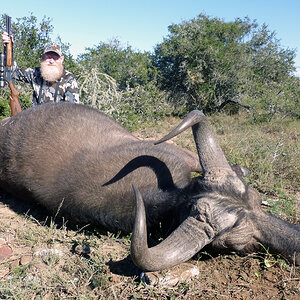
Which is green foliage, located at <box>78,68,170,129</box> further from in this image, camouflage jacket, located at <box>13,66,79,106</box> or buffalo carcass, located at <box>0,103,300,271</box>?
buffalo carcass, located at <box>0,103,300,271</box>

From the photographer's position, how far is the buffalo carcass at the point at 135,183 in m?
2.36

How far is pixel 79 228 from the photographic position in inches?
135

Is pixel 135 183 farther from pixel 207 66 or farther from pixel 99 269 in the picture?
pixel 207 66

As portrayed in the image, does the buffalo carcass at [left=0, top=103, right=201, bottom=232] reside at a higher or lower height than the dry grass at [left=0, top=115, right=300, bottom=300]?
higher

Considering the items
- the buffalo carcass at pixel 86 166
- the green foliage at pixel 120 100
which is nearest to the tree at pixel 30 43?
the green foliage at pixel 120 100

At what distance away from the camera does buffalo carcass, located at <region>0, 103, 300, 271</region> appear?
236cm

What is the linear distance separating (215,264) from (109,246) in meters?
1.03

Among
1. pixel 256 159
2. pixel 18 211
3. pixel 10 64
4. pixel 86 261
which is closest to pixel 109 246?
pixel 86 261

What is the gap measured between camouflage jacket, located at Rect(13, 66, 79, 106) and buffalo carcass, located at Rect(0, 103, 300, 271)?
1620 millimetres

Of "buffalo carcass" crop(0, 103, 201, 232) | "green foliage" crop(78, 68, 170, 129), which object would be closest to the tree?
"green foliage" crop(78, 68, 170, 129)

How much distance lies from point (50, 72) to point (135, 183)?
3.43 meters

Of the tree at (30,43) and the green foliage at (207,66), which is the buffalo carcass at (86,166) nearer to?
the tree at (30,43)

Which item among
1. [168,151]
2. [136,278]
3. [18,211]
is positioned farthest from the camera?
[18,211]

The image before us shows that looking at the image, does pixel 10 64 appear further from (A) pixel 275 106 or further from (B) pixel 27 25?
(A) pixel 275 106
